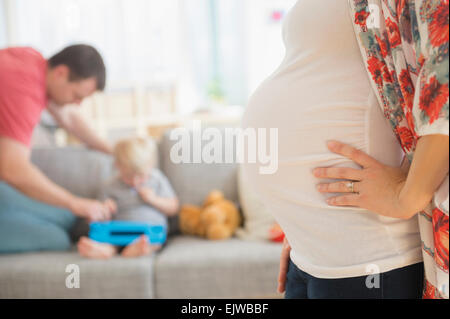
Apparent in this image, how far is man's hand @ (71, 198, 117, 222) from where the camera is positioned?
1.34 metres

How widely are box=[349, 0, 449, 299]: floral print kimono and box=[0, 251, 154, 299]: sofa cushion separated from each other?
951mm

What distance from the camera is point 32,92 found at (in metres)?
1.16

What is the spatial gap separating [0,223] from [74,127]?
17.6 inches

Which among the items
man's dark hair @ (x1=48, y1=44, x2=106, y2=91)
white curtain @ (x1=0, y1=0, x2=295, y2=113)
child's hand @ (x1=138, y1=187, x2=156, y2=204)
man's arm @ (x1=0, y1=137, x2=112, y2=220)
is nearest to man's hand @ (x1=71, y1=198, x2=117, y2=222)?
man's arm @ (x1=0, y1=137, x2=112, y2=220)

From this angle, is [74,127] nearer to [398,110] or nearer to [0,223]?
[0,223]

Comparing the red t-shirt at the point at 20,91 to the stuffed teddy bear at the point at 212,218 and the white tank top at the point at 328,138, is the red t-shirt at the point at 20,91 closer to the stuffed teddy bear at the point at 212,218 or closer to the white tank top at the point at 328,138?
the stuffed teddy bear at the point at 212,218

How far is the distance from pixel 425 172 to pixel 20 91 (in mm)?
1061

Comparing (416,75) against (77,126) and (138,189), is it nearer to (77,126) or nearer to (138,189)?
(138,189)

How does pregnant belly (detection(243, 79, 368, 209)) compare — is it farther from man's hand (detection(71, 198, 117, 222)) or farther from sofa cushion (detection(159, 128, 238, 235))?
sofa cushion (detection(159, 128, 238, 235))

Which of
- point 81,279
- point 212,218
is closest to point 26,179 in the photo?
point 81,279

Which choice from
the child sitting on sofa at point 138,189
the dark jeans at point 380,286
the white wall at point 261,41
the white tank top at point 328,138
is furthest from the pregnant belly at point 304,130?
the white wall at point 261,41

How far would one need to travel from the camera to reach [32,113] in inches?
45.8

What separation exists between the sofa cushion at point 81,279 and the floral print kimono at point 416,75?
0.95m
